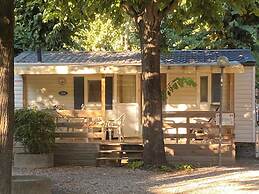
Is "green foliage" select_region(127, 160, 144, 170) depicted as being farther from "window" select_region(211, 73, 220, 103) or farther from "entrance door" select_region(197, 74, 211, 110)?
"window" select_region(211, 73, 220, 103)

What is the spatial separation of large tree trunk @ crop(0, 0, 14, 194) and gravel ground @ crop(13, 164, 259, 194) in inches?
135

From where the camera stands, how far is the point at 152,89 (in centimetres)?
1385

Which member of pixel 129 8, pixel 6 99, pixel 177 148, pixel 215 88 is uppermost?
pixel 129 8

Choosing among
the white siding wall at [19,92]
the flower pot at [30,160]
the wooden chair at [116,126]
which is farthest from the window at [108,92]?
the flower pot at [30,160]

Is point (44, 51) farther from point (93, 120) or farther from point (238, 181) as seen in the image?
point (238, 181)

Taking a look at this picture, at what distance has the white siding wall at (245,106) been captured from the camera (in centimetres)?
1783

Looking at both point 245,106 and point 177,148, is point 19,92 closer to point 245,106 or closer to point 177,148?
point 177,148

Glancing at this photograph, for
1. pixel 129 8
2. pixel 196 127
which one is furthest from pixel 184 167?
pixel 129 8

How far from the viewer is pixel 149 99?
1387 cm

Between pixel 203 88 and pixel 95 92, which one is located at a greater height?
pixel 203 88

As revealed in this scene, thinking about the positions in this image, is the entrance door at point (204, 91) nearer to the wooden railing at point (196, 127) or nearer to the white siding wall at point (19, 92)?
the wooden railing at point (196, 127)

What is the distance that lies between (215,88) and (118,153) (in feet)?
16.3

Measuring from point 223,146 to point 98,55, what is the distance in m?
7.44

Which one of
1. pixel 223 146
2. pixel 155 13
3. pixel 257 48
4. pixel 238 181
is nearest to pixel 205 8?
pixel 155 13
